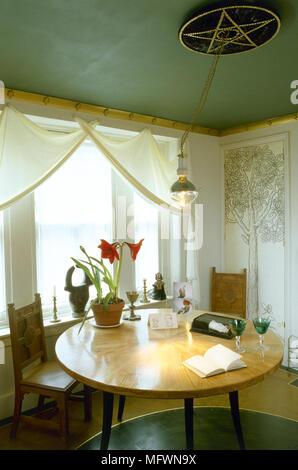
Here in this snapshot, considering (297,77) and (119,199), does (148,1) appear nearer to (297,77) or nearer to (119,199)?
(297,77)

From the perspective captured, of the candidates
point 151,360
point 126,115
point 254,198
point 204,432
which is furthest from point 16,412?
point 254,198

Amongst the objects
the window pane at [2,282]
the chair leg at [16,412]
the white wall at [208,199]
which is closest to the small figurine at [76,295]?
the window pane at [2,282]

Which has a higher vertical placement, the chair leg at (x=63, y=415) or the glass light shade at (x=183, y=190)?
the glass light shade at (x=183, y=190)

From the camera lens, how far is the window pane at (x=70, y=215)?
3086 millimetres

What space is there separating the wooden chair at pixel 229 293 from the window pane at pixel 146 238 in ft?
2.36

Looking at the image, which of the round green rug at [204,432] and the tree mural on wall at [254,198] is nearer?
the round green rug at [204,432]

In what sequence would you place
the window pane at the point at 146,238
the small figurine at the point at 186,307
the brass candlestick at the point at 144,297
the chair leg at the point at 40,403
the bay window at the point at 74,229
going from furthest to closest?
the window pane at the point at 146,238 < the brass candlestick at the point at 144,297 < the bay window at the point at 74,229 < the chair leg at the point at 40,403 < the small figurine at the point at 186,307

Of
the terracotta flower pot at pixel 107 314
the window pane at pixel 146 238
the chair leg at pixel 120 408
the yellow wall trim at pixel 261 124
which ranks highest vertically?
the yellow wall trim at pixel 261 124

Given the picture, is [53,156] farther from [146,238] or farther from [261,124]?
[261,124]

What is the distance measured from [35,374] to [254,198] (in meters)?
2.74

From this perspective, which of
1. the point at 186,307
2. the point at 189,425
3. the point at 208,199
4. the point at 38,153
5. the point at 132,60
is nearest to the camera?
the point at 189,425

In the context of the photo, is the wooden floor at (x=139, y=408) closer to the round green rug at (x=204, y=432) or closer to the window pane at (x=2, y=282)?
the round green rug at (x=204, y=432)

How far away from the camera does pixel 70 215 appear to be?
3.23 metres

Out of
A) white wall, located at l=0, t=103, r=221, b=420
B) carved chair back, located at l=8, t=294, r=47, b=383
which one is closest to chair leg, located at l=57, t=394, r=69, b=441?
carved chair back, located at l=8, t=294, r=47, b=383
